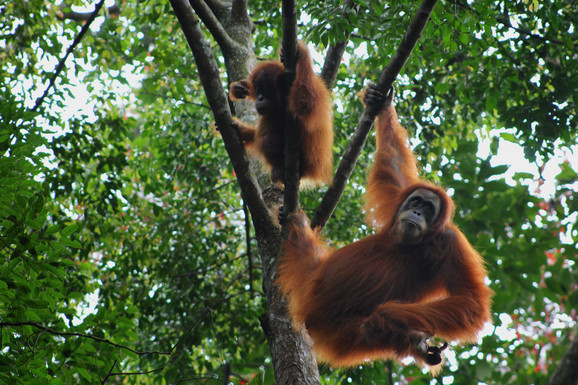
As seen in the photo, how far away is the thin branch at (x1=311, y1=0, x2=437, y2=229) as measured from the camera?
315 centimetres

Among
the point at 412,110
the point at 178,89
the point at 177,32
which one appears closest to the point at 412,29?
the point at 412,110

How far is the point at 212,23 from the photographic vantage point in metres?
4.28

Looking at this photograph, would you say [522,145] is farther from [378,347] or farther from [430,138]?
[378,347]

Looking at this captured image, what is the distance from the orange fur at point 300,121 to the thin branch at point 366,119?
522 millimetres

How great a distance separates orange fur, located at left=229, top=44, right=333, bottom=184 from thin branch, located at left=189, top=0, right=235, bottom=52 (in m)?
0.31

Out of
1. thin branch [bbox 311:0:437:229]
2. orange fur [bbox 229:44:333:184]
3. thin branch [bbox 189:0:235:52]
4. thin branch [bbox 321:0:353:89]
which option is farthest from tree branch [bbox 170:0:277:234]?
thin branch [bbox 321:0:353:89]

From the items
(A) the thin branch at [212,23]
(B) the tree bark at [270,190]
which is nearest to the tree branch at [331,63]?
(B) the tree bark at [270,190]

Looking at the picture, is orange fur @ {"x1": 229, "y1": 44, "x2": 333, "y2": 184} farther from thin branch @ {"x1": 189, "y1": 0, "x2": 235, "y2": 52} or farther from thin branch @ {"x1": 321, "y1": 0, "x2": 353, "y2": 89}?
thin branch @ {"x1": 189, "y1": 0, "x2": 235, "y2": 52}

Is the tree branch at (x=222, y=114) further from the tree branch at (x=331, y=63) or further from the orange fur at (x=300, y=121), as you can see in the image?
the tree branch at (x=331, y=63)

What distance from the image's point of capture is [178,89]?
6.94 meters

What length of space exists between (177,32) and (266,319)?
5.36m

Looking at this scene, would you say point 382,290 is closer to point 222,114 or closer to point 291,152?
point 291,152

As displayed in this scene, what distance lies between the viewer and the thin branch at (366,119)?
3.15m

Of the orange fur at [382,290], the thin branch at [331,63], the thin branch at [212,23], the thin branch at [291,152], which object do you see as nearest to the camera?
the thin branch at [291,152]
